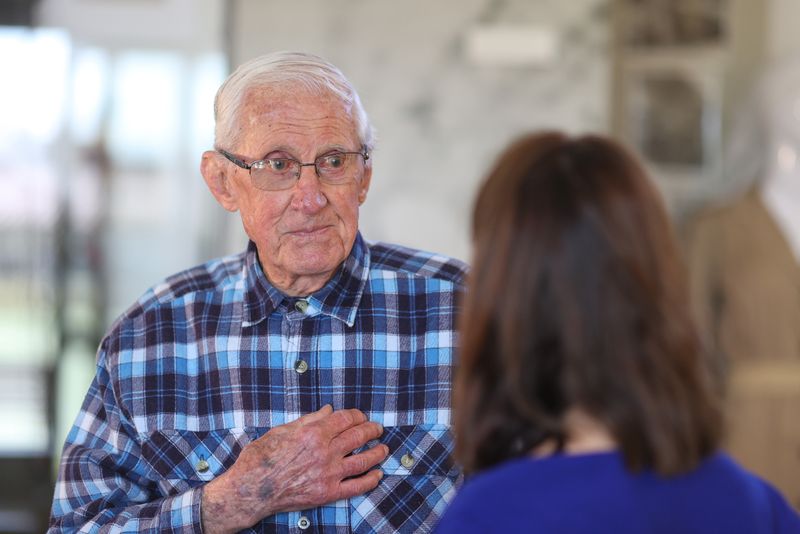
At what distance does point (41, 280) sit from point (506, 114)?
153 cm

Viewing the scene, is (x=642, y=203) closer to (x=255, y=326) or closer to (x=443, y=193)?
(x=255, y=326)

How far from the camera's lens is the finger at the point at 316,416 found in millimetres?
1516

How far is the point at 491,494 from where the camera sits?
0.95m

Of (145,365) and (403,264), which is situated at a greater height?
(403,264)

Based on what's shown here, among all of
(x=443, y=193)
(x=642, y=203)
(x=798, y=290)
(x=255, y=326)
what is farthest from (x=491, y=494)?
(x=798, y=290)

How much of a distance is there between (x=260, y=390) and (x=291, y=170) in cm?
36

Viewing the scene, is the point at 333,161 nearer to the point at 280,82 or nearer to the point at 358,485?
the point at 280,82

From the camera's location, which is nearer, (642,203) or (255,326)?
(642,203)

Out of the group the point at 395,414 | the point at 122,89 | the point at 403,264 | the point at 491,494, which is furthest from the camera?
the point at 122,89

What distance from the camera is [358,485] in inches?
59.6

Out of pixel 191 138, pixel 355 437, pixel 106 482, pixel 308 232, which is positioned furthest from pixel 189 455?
pixel 191 138

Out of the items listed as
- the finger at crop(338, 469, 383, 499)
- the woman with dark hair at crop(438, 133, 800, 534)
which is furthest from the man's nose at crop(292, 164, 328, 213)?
the woman with dark hair at crop(438, 133, 800, 534)

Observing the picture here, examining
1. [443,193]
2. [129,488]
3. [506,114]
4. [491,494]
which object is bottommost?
[129,488]

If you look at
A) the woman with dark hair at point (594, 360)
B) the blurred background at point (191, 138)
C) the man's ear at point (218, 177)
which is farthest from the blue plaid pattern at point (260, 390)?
the blurred background at point (191, 138)
